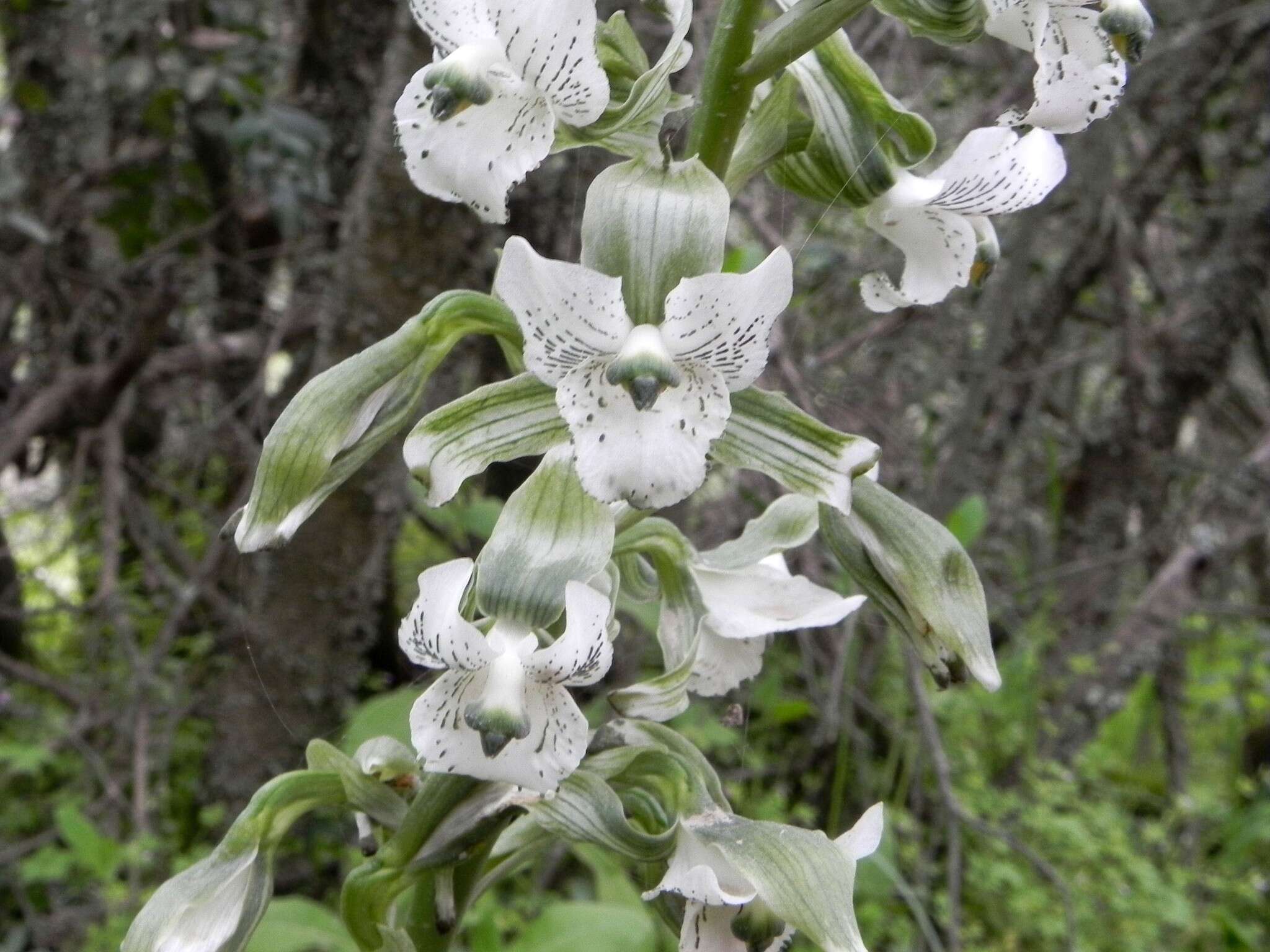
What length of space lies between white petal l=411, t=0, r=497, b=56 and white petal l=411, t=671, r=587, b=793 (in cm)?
44

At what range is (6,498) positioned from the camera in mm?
3623

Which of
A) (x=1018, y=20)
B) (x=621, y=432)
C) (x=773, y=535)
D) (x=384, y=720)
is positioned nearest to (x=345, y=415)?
(x=621, y=432)

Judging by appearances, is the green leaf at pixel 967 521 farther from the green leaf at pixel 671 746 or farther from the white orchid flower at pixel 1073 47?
the white orchid flower at pixel 1073 47

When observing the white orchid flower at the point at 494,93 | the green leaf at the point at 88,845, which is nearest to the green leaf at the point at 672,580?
the white orchid flower at the point at 494,93

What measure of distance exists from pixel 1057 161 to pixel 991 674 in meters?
0.40

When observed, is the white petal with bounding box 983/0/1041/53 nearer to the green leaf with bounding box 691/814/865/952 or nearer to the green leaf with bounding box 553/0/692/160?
the green leaf with bounding box 553/0/692/160

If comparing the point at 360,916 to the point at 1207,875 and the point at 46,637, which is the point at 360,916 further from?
the point at 46,637

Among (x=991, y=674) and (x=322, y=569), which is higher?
(x=991, y=674)

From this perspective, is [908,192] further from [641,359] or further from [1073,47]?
[641,359]

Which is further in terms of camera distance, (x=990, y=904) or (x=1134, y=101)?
(x=1134, y=101)

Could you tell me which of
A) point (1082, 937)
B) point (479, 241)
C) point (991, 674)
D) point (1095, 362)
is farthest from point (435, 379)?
point (1095, 362)

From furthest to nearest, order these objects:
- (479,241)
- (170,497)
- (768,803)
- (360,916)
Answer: (170,497)
(768,803)
(479,241)
(360,916)

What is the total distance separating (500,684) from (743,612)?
33 cm

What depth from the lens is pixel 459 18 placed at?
2.82ft
